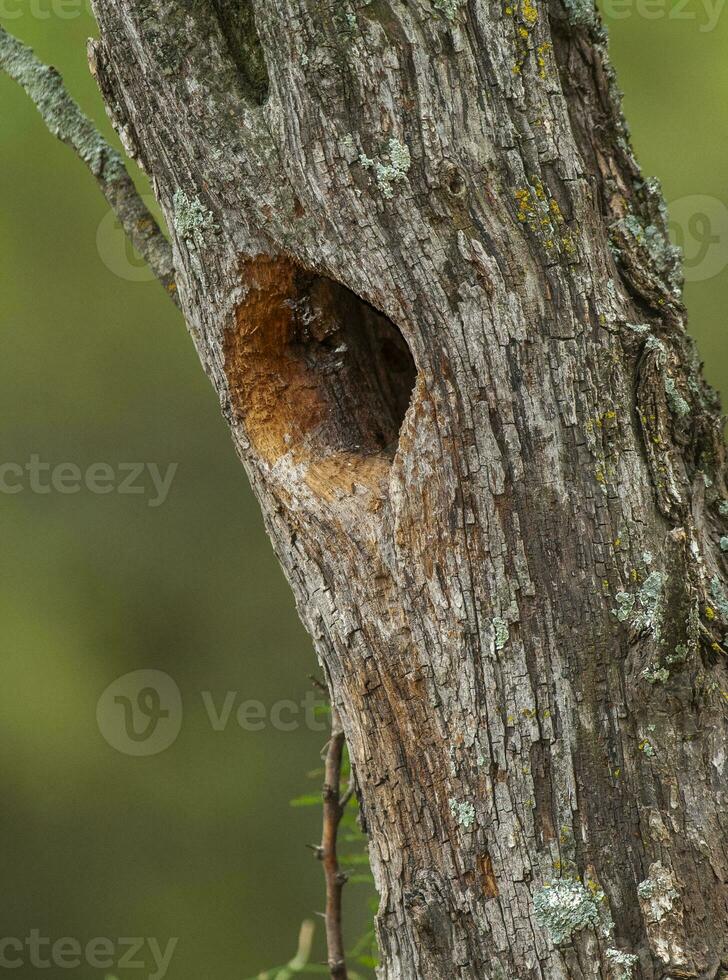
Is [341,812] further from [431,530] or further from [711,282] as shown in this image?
[711,282]

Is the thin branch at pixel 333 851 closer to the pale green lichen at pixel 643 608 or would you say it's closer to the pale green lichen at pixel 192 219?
the pale green lichen at pixel 643 608

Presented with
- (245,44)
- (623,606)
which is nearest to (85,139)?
(245,44)

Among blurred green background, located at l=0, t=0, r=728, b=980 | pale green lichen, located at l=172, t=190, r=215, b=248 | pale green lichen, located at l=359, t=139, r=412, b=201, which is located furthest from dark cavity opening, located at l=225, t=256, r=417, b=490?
blurred green background, located at l=0, t=0, r=728, b=980

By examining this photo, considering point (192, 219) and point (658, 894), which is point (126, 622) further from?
point (658, 894)

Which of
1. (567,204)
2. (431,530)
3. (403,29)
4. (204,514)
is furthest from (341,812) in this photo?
(204,514)

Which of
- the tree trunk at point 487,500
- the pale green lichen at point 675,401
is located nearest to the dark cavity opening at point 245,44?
the tree trunk at point 487,500

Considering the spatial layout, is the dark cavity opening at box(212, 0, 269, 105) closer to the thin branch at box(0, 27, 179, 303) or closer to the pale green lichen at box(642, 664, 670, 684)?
the thin branch at box(0, 27, 179, 303)

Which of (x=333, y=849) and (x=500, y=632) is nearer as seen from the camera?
(x=500, y=632)
